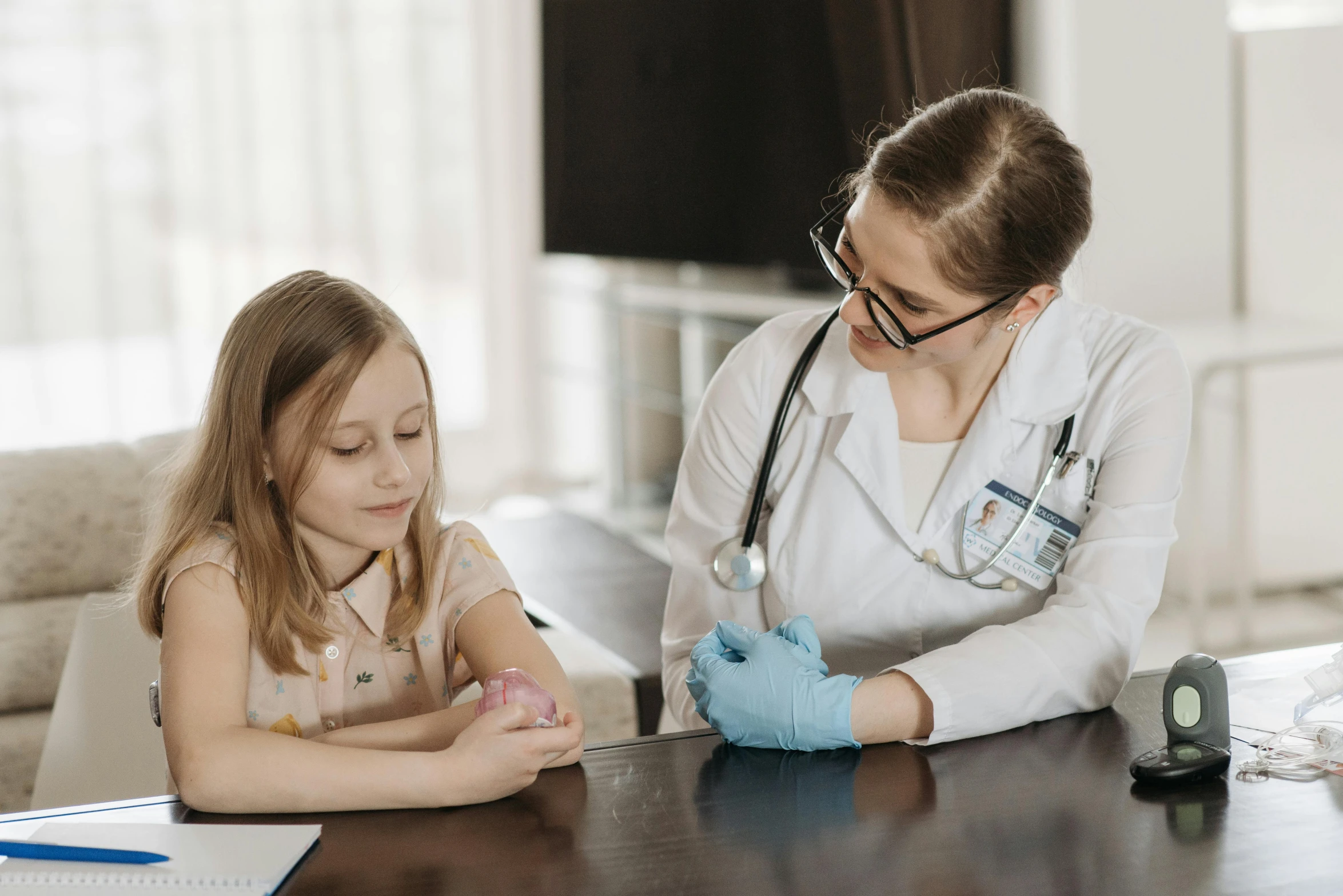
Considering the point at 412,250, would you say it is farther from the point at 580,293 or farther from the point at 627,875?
the point at 627,875

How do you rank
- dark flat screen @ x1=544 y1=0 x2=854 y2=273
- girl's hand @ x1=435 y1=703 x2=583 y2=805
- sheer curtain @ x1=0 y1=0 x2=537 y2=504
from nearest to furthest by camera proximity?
1. girl's hand @ x1=435 y1=703 x2=583 y2=805
2. dark flat screen @ x1=544 y1=0 x2=854 y2=273
3. sheer curtain @ x1=0 y1=0 x2=537 y2=504

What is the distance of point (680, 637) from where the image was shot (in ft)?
4.82

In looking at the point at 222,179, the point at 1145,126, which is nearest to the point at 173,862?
the point at 1145,126

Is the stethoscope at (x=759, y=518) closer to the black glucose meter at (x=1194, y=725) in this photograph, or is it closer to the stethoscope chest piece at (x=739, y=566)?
the stethoscope chest piece at (x=739, y=566)

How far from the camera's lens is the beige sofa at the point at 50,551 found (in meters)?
2.10

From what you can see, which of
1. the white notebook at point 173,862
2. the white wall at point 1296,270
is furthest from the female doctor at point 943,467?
the white wall at point 1296,270

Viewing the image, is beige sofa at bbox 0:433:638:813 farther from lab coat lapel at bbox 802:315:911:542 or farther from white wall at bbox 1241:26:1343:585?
white wall at bbox 1241:26:1343:585

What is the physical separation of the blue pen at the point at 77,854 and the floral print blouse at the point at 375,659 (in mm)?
322

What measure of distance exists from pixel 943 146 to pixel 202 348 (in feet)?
13.0

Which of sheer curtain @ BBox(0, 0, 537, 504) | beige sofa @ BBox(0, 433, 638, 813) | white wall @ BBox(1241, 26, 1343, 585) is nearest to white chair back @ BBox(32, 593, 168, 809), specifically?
beige sofa @ BBox(0, 433, 638, 813)

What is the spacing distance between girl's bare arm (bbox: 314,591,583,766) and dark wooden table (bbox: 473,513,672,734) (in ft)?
2.02

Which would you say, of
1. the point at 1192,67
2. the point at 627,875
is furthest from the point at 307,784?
the point at 1192,67

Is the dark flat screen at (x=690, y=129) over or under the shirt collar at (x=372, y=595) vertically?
over

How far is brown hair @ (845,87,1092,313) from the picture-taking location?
1293mm
